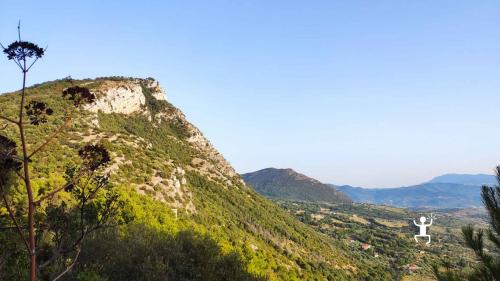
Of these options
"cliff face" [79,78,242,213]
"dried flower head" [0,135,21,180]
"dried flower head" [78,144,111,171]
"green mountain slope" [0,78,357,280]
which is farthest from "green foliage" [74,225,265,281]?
"cliff face" [79,78,242,213]

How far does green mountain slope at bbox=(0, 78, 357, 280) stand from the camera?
40719mm

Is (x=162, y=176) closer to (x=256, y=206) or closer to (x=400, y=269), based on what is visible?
(x=256, y=206)

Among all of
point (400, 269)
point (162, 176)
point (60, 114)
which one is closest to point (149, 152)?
point (162, 176)

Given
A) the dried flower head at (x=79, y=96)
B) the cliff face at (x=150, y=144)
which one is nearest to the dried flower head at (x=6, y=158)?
the dried flower head at (x=79, y=96)

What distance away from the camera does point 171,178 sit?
2151 inches

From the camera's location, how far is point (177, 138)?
4006 inches

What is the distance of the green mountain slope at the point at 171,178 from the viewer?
4072cm

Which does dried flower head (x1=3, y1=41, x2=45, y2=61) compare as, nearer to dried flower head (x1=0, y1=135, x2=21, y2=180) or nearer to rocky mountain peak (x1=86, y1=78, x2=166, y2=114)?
dried flower head (x1=0, y1=135, x2=21, y2=180)

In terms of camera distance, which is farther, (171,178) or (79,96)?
(171,178)

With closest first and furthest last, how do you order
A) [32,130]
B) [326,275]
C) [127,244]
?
[127,244] → [32,130] → [326,275]

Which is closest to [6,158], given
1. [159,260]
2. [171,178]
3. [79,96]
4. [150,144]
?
[79,96]

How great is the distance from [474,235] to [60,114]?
2454 inches

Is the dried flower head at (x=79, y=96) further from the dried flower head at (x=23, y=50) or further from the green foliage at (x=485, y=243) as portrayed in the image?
the green foliage at (x=485, y=243)

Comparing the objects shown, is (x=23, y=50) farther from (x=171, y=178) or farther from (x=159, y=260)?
(x=171, y=178)
